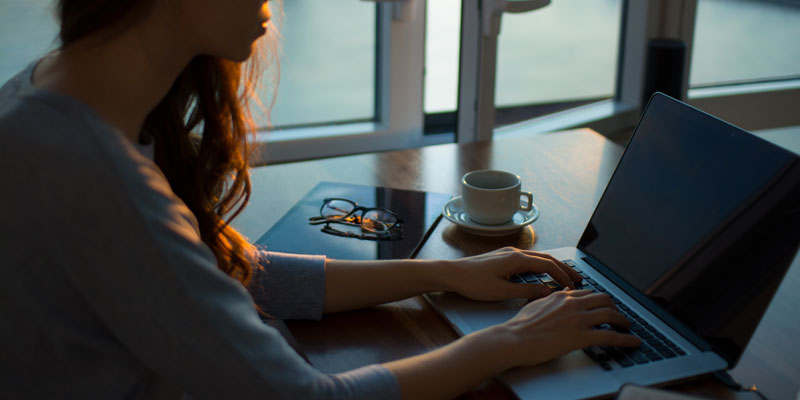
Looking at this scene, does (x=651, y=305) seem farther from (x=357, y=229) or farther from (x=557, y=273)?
(x=357, y=229)

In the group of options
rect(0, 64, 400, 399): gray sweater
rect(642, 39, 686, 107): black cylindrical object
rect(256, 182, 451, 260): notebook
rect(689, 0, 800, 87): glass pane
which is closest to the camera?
rect(0, 64, 400, 399): gray sweater

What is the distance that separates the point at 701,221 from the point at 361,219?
50 centimetres

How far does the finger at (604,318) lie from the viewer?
744 millimetres

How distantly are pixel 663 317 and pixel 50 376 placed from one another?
63 centimetres

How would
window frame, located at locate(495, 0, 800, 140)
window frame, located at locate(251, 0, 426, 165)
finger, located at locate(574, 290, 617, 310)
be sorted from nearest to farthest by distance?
finger, located at locate(574, 290, 617, 310), window frame, located at locate(251, 0, 426, 165), window frame, located at locate(495, 0, 800, 140)

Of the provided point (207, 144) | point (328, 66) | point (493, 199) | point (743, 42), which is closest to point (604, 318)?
point (493, 199)

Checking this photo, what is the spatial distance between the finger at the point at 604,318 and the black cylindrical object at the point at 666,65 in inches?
85.5

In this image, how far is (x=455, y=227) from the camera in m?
Answer: 1.08

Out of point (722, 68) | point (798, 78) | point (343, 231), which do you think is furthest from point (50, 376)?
point (798, 78)

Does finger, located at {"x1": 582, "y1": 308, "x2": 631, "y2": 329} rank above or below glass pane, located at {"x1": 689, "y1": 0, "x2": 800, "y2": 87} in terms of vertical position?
below

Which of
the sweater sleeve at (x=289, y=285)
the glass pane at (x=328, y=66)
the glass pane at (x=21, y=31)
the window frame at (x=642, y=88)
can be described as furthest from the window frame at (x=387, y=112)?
the sweater sleeve at (x=289, y=285)

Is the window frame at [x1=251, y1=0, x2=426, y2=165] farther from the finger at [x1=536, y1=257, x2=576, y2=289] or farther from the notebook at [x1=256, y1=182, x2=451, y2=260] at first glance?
the finger at [x1=536, y1=257, x2=576, y2=289]

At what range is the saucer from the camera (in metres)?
1.03

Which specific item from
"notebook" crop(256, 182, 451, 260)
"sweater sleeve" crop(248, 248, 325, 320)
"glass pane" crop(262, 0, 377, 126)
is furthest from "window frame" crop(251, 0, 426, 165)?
"sweater sleeve" crop(248, 248, 325, 320)
